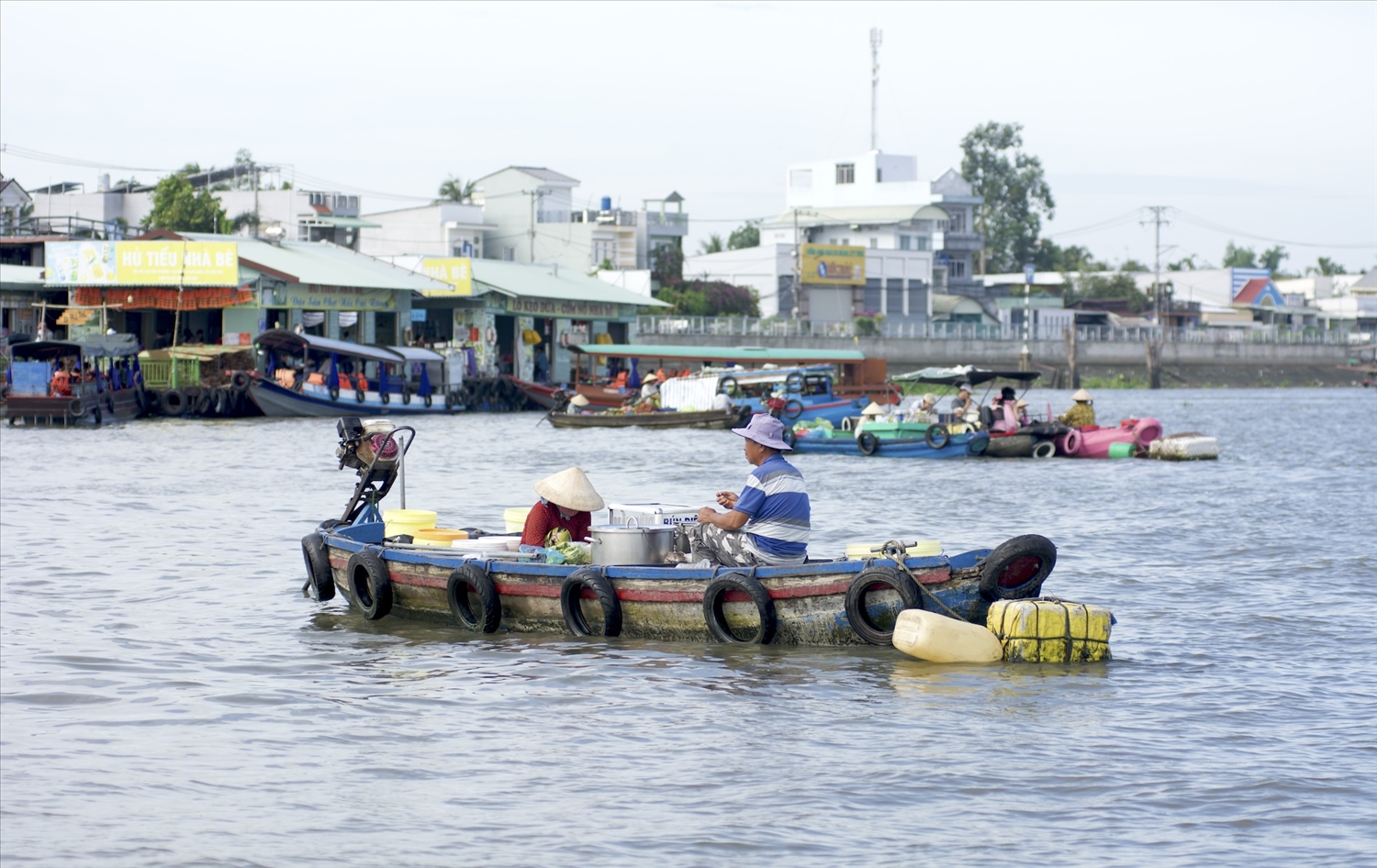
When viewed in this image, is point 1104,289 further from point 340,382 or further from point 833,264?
point 340,382

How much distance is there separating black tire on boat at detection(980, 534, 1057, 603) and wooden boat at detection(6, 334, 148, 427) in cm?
2809

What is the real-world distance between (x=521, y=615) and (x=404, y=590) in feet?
3.51

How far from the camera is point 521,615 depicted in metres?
10.7

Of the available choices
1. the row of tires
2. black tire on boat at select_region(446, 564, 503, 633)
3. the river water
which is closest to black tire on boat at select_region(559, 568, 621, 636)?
the row of tires

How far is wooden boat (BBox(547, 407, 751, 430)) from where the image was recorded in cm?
3531

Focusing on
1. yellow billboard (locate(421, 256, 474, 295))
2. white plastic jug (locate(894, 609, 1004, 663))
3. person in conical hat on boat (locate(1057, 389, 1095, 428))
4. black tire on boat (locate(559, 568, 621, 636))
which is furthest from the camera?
yellow billboard (locate(421, 256, 474, 295))

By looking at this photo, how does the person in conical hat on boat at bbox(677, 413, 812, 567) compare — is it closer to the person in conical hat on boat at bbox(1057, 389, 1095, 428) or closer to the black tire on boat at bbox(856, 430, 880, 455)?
the black tire on boat at bbox(856, 430, 880, 455)

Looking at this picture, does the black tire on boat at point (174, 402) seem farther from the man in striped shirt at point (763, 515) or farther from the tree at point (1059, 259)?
the tree at point (1059, 259)

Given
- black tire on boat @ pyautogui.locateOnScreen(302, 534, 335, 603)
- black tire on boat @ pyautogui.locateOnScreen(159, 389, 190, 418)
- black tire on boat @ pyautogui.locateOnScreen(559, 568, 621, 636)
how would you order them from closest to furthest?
1. black tire on boat @ pyautogui.locateOnScreen(559, 568, 621, 636)
2. black tire on boat @ pyautogui.locateOnScreen(302, 534, 335, 603)
3. black tire on boat @ pyautogui.locateOnScreen(159, 389, 190, 418)

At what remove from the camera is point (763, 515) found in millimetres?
9914

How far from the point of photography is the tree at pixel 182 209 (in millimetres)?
55000

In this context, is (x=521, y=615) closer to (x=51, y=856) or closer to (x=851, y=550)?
(x=851, y=550)

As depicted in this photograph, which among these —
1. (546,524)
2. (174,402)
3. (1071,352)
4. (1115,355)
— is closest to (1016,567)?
(546,524)

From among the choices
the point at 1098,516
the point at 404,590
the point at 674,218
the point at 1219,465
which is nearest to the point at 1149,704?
the point at 404,590
